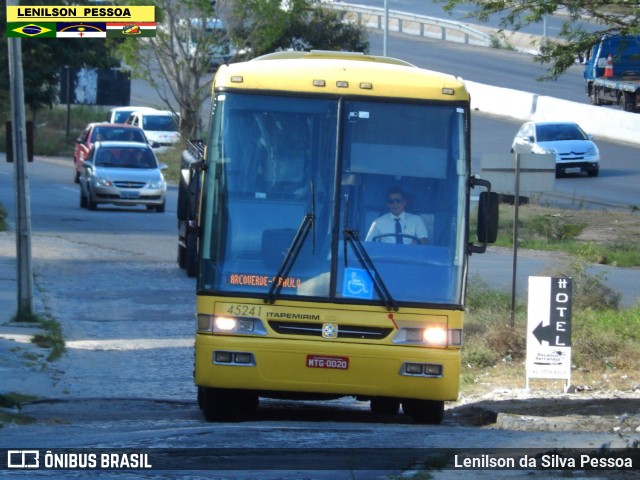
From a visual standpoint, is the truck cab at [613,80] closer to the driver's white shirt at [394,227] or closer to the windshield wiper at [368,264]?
the driver's white shirt at [394,227]

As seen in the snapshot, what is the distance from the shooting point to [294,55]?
37.5ft

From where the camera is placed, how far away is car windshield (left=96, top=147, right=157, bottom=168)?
32156 millimetres

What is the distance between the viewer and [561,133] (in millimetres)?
36969

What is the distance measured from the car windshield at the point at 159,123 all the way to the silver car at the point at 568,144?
14940mm

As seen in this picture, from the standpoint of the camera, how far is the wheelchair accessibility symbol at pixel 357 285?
9805 millimetres

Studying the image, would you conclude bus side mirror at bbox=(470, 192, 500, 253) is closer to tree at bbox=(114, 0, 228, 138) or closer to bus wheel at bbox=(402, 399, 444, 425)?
bus wheel at bbox=(402, 399, 444, 425)

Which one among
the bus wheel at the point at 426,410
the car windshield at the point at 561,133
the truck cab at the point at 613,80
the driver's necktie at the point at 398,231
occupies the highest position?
the truck cab at the point at 613,80

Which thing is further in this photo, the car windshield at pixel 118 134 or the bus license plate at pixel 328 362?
the car windshield at pixel 118 134

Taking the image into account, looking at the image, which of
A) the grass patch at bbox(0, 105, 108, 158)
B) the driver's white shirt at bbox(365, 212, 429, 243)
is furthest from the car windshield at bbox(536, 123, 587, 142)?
the driver's white shirt at bbox(365, 212, 429, 243)

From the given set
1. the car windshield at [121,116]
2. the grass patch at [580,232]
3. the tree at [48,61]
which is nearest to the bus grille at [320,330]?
the grass patch at [580,232]

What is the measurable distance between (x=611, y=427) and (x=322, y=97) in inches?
144

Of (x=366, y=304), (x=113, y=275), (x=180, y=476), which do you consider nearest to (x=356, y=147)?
(x=366, y=304)

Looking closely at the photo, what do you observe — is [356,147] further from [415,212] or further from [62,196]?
[62,196]

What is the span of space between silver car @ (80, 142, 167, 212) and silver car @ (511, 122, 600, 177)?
11.3 metres
